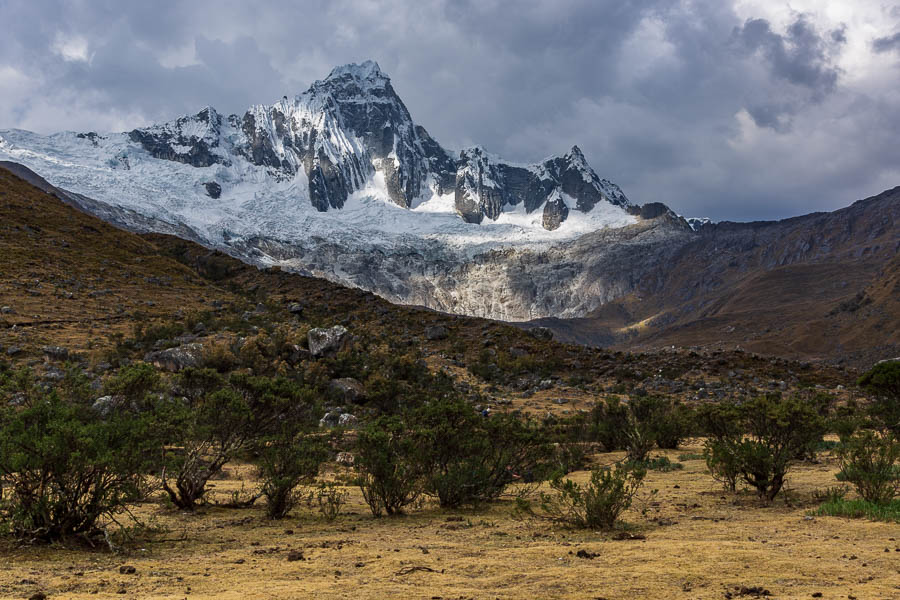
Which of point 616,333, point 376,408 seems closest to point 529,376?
point 376,408

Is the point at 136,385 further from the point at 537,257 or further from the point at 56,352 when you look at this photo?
the point at 537,257

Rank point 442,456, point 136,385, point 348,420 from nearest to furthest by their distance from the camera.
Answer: point 442,456 → point 136,385 → point 348,420

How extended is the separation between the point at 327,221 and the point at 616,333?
103 metres

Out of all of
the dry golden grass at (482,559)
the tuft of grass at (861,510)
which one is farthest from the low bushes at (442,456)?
the tuft of grass at (861,510)

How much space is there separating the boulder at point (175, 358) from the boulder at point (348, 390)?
5.05 metres

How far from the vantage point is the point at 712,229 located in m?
187

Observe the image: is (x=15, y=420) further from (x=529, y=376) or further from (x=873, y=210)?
(x=873, y=210)

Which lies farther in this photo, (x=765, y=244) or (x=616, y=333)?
(x=765, y=244)

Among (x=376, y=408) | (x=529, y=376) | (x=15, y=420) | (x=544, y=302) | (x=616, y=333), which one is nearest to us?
(x=15, y=420)

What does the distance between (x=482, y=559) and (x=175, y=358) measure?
63.7ft

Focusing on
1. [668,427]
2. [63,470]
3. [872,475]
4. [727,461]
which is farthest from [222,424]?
[668,427]

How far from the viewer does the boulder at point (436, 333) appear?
3342 cm

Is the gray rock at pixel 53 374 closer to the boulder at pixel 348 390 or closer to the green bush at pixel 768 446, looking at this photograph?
the boulder at pixel 348 390

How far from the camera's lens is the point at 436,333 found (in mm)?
33688
